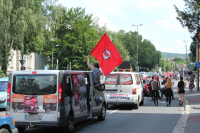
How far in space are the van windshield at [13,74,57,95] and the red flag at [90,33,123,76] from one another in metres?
6.33

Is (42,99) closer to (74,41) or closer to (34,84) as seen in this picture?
(34,84)

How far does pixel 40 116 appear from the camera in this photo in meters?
9.28

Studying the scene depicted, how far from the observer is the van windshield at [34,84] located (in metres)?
9.26

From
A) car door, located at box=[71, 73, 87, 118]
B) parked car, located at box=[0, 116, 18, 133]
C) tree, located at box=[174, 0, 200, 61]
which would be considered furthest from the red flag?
tree, located at box=[174, 0, 200, 61]

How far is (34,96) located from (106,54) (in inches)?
272

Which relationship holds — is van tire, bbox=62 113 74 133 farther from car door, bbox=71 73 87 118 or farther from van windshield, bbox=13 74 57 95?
van windshield, bbox=13 74 57 95

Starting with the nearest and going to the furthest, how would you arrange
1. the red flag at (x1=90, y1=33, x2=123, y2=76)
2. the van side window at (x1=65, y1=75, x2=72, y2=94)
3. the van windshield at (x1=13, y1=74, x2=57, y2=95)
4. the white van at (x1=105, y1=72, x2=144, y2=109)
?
1. the van windshield at (x1=13, y1=74, x2=57, y2=95)
2. the van side window at (x1=65, y1=75, x2=72, y2=94)
3. the red flag at (x1=90, y1=33, x2=123, y2=76)
4. the white van at (x1=105, y1=72, x2=144, y2=109)

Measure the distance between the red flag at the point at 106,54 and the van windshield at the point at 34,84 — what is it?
249 inches

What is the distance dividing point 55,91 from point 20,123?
1.35 metres

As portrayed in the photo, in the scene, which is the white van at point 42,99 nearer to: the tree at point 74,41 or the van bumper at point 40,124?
the van bumper at point 40,124

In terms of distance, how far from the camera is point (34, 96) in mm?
9312

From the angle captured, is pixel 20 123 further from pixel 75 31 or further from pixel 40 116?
pixel 75 31

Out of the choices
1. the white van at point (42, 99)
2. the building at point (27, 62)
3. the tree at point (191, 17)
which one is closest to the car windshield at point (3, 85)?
the white van at point (42, 99)

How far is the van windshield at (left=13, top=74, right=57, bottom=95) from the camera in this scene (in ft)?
30.4
